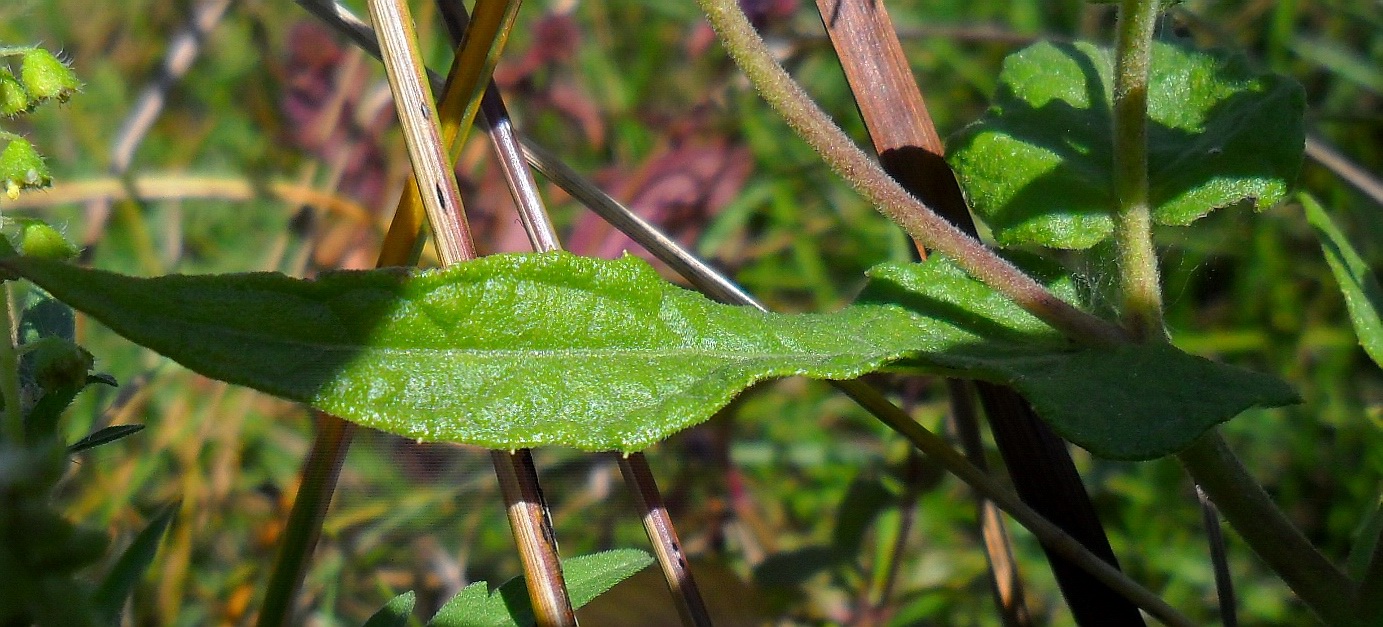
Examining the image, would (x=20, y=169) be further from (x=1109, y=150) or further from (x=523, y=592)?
(x=1109, y=150)

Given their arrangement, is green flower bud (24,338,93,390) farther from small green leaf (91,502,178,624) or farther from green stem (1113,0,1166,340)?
green stem (1113,0,1166,340)

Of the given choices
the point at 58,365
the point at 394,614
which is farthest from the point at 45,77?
the point at 394,614

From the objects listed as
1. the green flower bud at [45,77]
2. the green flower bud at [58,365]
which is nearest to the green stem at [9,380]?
the green flower bud at [58,365]

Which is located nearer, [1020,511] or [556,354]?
[556,354]

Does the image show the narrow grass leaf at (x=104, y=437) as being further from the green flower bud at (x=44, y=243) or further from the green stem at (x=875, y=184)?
the green stem at (x=875, y=184)

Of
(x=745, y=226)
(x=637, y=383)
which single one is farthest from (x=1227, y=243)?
(x=637, y=383)

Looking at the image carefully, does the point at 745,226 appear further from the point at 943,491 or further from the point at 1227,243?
the point at 1227,243
